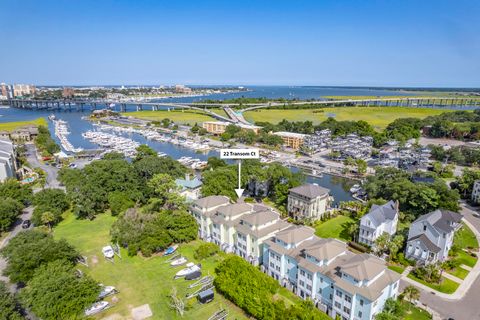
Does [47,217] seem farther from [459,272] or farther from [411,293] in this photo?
[459,272]

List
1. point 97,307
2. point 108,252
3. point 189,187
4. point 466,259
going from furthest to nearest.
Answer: point 189,187, point 108,252, point 466,259, point 97,307

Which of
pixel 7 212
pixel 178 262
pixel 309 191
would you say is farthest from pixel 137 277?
pixel 309 191

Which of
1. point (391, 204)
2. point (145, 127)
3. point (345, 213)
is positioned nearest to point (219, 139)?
point (145, 127)

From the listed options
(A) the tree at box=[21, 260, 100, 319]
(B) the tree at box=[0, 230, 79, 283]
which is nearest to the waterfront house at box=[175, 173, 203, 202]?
(B) the tree at box=[0, 230, 79, 283]

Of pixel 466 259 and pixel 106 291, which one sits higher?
pixel 106 291

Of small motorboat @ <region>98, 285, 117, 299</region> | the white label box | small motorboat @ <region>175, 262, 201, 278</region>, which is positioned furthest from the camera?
the white label box

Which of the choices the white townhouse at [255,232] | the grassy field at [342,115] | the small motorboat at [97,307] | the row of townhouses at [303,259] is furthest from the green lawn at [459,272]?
the grassy field at [342,115]

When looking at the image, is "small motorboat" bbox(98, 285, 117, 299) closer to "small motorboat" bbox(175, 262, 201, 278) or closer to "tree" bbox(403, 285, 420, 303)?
"small motorboat" bbox(175, 262, 201, 278)
